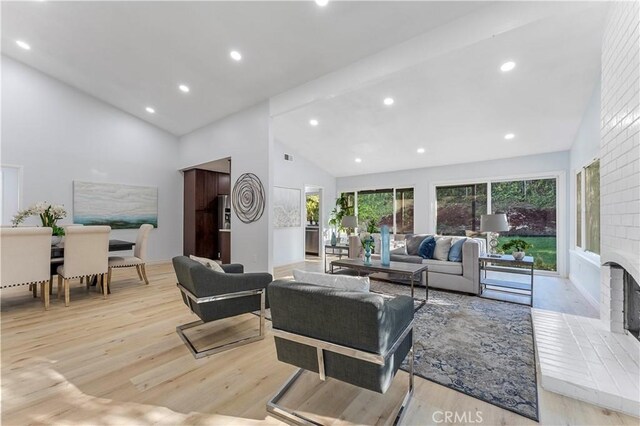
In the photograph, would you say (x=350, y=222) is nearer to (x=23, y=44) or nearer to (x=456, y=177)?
(x=456, y=177)

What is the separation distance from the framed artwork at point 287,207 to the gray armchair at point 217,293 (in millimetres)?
4106

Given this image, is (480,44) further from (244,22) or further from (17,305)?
(17,305)

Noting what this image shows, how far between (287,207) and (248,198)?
2.09m

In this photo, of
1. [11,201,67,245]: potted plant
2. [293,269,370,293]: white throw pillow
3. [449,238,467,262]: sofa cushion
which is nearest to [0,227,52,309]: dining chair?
[11,201,67,245]: potted plant

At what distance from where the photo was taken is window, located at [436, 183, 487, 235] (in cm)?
649

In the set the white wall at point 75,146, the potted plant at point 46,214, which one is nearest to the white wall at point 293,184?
the white wall at point 75,146

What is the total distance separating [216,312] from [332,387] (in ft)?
3.88

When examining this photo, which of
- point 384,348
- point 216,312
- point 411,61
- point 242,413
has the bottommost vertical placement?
point 242,413

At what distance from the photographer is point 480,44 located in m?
3.06

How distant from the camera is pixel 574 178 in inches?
201

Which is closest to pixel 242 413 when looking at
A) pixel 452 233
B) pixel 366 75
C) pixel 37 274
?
pixel 37 274

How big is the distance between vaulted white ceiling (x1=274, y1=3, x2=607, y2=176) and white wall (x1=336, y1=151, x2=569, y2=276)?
0.76 ft

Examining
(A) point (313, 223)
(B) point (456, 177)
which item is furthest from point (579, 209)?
(A) point (313, 223)

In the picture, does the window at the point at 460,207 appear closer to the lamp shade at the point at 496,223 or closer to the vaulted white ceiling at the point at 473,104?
the vaulted white ceiling at the point at 473,104
